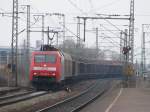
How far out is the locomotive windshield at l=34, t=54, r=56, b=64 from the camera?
38.4 meters

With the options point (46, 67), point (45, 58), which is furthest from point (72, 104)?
point (45, 58)

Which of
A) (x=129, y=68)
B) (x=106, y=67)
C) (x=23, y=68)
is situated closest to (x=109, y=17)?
(x=129, y=68)

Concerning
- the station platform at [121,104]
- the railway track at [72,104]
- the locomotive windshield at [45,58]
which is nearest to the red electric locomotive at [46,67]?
the locomotive windshield at [45,58]

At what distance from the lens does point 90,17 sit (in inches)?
1716

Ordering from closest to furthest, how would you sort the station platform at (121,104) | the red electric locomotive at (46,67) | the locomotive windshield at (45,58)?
1. the station platform at (121,104)
2. the red electric locomotive at (46,67)
3. the locomotive windshield at (45,58)

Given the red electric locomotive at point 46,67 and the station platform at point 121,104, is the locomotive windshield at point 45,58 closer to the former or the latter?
the red electric locomotive at point 46,67

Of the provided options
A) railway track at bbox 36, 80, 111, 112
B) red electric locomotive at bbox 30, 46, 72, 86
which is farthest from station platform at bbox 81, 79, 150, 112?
red electric locomotive at bbox 30, 46, 72, 86

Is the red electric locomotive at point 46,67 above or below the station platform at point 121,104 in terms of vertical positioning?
above

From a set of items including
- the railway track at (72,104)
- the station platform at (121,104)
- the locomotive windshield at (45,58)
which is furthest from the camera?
the locomotive windshield at (45,58)

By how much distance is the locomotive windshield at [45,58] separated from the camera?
3841cm

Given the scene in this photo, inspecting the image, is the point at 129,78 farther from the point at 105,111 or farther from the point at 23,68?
the point at 105,111

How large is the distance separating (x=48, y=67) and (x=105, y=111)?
1702cm

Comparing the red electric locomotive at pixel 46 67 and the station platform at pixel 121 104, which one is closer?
the station platform at pixel 121 104

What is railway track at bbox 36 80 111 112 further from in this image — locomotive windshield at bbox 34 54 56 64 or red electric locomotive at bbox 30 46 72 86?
locomotive windshield at bbox 34 54 56 64
